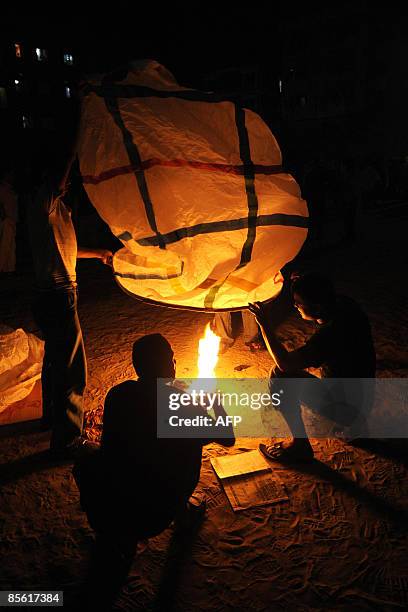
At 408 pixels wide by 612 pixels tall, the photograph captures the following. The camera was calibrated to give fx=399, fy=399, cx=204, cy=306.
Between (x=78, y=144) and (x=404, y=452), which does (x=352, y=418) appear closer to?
(x=404, y=452)

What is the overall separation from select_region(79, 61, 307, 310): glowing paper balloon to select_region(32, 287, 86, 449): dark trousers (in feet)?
3.37

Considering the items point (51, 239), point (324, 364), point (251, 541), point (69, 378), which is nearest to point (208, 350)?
point (324, 364)

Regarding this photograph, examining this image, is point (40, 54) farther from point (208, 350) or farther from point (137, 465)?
point (137, 465)

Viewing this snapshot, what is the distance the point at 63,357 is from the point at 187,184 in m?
1.79

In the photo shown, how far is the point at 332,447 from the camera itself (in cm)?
364

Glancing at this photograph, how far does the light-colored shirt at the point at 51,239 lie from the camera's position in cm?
274

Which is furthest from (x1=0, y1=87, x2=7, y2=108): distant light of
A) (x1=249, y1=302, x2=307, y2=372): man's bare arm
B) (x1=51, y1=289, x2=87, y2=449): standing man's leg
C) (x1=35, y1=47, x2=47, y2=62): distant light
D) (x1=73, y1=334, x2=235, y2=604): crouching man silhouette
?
(x1=73, y1=334, x2=235, y2=604): crouching man silhouette

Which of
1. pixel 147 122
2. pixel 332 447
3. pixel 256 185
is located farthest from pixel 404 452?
pixel 147 122

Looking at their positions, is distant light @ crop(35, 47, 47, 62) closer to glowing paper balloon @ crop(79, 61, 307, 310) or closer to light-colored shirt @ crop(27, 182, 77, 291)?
light-colored shirt @ crop(27, 182, 77, 291)

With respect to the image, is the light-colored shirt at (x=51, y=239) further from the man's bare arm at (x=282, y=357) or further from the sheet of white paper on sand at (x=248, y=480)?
the sheet of white paper on sand at (x=248, y=480)

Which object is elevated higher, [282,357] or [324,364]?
[282,357]

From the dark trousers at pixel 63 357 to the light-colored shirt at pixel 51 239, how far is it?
110mm

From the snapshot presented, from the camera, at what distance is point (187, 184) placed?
211 centimetres

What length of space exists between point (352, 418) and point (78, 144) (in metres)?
2.94
